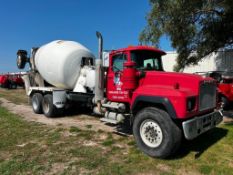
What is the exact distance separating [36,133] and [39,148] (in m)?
1.55

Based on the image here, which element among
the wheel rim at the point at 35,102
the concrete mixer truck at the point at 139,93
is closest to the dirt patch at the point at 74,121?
the wheel rim at the point at 35,102

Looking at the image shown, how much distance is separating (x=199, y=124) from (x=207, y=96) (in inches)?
33.4

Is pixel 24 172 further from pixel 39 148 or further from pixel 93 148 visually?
pixel 93 148

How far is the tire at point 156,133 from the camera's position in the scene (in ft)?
17.0

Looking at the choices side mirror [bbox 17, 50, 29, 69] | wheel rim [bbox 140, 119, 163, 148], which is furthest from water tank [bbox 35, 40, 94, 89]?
wheel rim [bbox 140, 119, 163, 148]

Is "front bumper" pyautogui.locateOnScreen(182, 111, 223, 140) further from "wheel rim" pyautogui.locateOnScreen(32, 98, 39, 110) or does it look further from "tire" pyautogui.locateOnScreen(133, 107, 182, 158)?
"wheel rim" pyautogui.locateOnScreen(32, 98, 39, 110)

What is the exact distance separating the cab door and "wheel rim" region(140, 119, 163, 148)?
1177mm

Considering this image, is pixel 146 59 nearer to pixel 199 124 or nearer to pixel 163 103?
pixel 163 103

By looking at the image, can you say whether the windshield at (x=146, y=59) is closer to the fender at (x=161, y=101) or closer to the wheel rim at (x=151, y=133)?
the fender at (x=161, y=101)

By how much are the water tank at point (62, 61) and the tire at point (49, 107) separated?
653mm

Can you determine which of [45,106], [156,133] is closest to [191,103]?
[156,133]

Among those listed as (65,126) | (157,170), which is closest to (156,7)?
(65,126)

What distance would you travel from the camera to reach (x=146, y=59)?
6.89 metres

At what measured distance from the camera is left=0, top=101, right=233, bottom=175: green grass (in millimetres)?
4844
